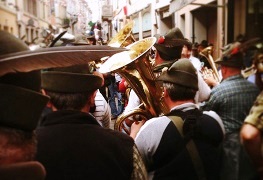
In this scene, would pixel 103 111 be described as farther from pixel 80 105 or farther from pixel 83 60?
pixel 83 60

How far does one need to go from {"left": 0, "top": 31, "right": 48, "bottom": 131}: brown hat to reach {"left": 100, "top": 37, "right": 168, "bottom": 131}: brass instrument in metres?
2.03

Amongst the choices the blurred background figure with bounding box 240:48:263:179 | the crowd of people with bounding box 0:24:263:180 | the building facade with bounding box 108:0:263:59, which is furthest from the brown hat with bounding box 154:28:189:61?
the blurred background figure with bounding box 240:48:263:179

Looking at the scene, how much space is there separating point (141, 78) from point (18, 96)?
7.48 feet

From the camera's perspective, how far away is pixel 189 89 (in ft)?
8.45

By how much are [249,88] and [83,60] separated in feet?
7.66

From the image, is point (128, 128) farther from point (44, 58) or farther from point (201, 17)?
point (201, 17)

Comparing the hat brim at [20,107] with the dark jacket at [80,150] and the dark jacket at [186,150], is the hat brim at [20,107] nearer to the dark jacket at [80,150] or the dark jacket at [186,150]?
the dark jacket at [80,150]

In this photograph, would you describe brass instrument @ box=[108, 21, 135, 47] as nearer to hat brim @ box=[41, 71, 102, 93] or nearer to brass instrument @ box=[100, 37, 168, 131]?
brass instrument @ box=[100, 37, 168, 131]

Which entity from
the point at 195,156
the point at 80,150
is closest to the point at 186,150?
the point at 195,156

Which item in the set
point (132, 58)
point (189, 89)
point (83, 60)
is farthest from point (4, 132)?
point (132, 58)

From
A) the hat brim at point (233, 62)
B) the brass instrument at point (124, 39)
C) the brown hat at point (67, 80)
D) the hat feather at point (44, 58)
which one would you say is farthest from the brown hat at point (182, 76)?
the hat feather at point (44, 58)

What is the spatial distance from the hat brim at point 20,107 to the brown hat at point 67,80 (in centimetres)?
78

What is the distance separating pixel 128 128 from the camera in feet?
11.2

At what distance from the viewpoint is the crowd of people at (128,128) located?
3.22 ft
